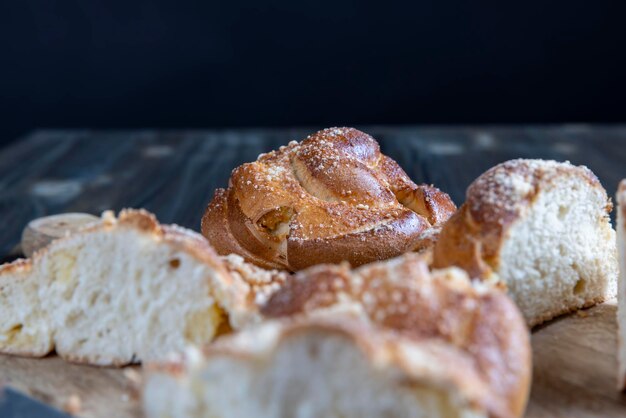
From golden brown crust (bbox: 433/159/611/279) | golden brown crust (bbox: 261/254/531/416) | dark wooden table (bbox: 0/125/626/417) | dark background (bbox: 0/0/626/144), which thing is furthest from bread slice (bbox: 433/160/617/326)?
dark background (bbox: 0/0/626/144)

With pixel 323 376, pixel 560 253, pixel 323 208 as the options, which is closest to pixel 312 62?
pixel 323 208

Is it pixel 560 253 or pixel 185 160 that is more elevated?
pixel 560 253

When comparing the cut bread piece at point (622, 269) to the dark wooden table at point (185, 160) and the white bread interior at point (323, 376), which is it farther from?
the dark wooden table at point (185, 160)

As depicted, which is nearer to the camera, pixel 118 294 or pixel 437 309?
pixel 437 309

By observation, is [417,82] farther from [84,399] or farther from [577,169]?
[84,399]

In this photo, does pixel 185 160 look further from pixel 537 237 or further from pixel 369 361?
pixel 369 361

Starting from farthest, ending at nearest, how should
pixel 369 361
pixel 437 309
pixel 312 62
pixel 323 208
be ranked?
pixel 312 62, pixel 323 208, pixel 437 309, pixel 369 361

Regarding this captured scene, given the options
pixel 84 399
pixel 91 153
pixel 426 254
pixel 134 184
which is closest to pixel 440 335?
pixel 426 254
